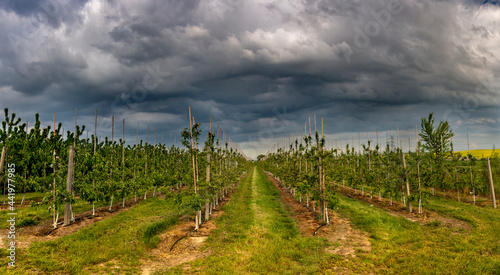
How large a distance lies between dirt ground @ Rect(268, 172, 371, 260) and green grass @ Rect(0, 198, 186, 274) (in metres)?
8.83

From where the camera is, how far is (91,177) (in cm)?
1805

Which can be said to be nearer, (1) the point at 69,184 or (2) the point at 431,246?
(2) the point at 431,246

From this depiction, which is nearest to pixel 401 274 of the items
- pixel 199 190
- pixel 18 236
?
pixel 199 190

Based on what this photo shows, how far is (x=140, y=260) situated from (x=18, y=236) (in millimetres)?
7645

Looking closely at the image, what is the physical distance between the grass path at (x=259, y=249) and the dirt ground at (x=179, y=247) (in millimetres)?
590

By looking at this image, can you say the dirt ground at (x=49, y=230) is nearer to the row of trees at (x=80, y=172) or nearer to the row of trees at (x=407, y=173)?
the row of trees at (x=80, y=172)

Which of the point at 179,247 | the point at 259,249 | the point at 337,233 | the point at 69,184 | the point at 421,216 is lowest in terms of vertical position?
the point at 421,216

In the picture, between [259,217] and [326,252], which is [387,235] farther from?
[259,217]

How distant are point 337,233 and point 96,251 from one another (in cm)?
1243

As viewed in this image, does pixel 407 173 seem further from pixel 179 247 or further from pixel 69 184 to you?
pixel 69 184

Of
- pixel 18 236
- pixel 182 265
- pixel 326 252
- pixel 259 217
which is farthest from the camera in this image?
pixel 259 217

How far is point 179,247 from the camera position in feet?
40.5

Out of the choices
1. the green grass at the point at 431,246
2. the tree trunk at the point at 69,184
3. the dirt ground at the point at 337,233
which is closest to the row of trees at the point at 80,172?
the tree trunk at the point at 69,184

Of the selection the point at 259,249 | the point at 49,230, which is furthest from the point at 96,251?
the point at 259,249
